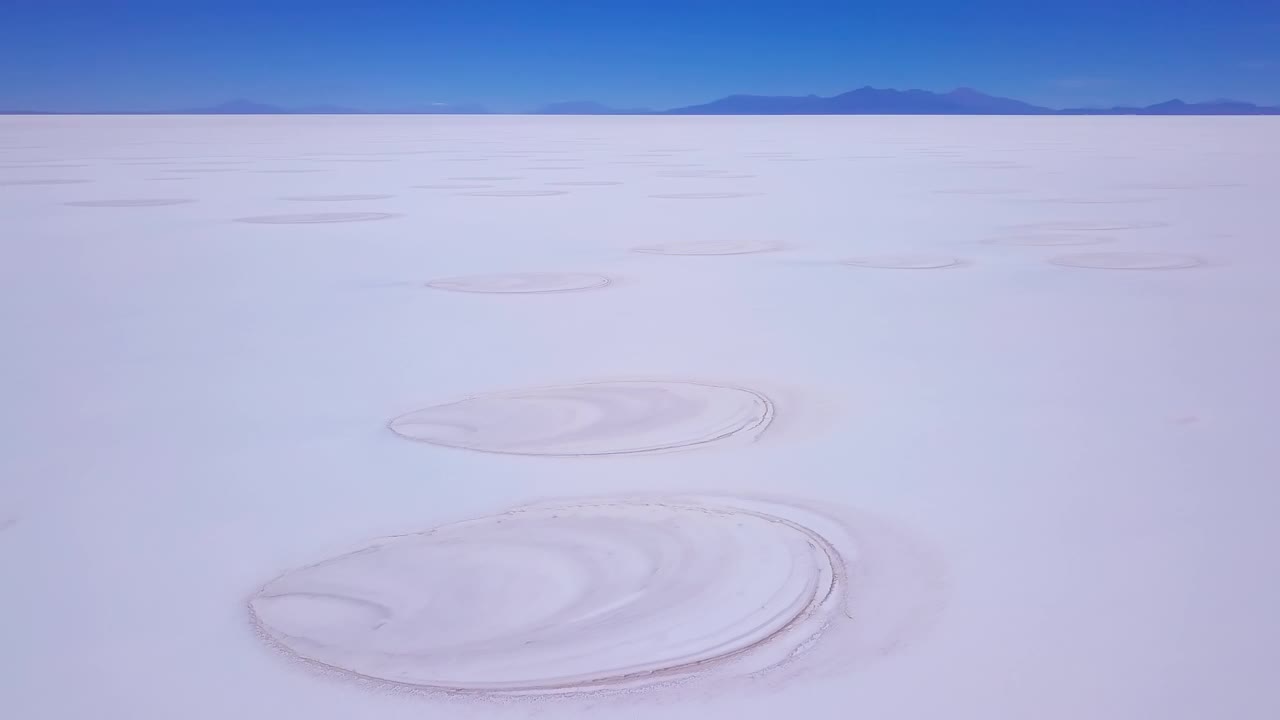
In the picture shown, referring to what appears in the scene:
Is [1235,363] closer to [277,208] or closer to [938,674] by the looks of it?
[938,674]

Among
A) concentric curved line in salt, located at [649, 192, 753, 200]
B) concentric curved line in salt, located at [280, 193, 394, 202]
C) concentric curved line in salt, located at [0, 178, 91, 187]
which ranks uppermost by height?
concentric curved line in salt, located at [0, 178, 91, 187]

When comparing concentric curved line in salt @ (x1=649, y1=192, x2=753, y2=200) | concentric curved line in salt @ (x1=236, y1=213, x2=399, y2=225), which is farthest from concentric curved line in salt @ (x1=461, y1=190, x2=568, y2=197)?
concentric curved line in salt @ (x1=236, y1=213, x2=399, y2=225)

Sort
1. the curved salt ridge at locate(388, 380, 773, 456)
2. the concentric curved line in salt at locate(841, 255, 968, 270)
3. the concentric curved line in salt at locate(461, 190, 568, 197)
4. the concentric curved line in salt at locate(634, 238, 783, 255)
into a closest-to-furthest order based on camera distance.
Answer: the curved salt ridge at locate(388, 380, 773, 456), the concentric curved line in salt at locate(841, 255, 968, 270), the concentric curved line in salt at locate(634, 238, 783, 255), the concentric curved line in salt at locate(461, 190, 568, 197)

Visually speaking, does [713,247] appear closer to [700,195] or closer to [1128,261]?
Result: [1128,261]

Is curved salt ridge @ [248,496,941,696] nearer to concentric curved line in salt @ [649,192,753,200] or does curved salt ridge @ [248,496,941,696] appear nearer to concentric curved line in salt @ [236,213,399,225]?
concentric curved line in salt @ [236,213,399,225]

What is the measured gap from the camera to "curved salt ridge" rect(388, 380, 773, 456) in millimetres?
2549

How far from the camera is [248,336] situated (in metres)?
3.84

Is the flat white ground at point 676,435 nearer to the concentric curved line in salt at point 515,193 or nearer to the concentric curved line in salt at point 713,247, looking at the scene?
the concentric curved line in salt at point 713,247

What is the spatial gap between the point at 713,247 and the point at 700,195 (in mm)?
3811

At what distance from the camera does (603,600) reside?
1.74 m

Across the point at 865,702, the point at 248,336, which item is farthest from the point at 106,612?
the point at 248,336

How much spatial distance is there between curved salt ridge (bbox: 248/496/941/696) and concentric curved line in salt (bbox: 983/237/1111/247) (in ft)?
14.7

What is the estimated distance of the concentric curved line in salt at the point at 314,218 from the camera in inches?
291

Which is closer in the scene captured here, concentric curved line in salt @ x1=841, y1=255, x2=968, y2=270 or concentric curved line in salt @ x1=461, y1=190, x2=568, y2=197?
concentric curved line in salt @ x1=841, y1=255, x2=968, y2=270
